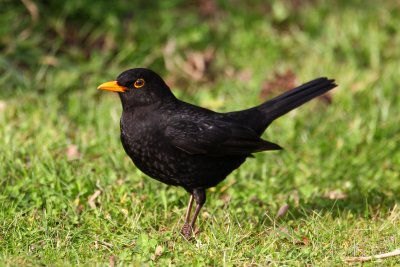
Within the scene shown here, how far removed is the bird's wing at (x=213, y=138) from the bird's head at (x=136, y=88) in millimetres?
325

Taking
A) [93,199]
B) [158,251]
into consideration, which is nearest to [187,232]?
[158,251]

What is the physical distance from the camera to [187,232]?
5.55 meters

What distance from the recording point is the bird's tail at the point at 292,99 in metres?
6.64

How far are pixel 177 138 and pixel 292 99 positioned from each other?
1566 mm

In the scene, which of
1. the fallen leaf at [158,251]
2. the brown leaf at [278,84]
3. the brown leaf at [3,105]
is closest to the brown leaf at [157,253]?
the fallen leaf at [158,251]

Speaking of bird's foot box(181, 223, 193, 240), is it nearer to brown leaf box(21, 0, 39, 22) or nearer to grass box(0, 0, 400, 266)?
grass box(0, 0, 400, 266)

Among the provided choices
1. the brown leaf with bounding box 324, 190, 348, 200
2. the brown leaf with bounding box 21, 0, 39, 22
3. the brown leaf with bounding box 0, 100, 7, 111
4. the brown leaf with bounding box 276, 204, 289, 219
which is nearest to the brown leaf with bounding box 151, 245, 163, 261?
the brown leaf with bounding box 276, 204, 289, 219

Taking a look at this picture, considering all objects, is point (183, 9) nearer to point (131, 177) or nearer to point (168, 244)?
→ point (131, 177)

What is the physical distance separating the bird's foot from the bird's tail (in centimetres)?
146

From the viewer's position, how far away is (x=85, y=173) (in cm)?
645

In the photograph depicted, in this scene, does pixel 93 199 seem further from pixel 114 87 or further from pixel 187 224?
pixel 114 87

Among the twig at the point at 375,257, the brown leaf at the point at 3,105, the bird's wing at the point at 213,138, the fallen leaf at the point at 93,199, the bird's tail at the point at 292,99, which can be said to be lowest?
the twig at the point at 375,257

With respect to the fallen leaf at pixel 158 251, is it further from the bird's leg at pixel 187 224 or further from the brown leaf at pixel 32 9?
the brown leaf at pixel 32 9

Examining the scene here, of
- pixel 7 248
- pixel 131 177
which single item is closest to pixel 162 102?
pixel 131 177
